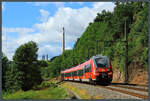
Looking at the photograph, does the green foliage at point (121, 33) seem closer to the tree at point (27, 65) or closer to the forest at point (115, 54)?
the forest at point (115, 54)

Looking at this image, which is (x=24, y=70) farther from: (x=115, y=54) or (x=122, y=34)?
(x=122, y=34)

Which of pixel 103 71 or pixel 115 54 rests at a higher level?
pixel 115 54

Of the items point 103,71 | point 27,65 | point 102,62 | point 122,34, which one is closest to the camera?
point 103,71

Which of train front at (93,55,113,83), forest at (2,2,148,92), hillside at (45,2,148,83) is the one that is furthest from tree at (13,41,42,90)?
train front at (93,55,113,83)

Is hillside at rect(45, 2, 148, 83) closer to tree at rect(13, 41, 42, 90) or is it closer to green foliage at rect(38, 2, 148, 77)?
green foliage at rect(38, 2, 148, 77)

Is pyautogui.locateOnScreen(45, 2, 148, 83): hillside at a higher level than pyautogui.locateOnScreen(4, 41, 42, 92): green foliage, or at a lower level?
higher

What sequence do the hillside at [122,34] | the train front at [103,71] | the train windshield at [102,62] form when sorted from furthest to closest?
the hillside at [122,34]
the train windshield at [102,62]
the train front at [103,71]

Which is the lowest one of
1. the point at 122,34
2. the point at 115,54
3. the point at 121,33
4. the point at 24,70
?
the point at 24,70

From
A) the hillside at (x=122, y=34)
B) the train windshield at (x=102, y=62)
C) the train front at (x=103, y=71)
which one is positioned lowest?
the train front at (x=103, y=71)

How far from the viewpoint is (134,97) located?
12.4 meters

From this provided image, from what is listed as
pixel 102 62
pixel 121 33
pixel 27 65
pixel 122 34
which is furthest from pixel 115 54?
pixel 102 62

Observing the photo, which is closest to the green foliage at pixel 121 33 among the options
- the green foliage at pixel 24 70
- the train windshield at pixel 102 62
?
the train windshield at pixel 102 62

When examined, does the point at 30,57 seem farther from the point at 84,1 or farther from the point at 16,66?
the point at 84,1

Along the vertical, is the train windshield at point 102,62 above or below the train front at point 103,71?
above
